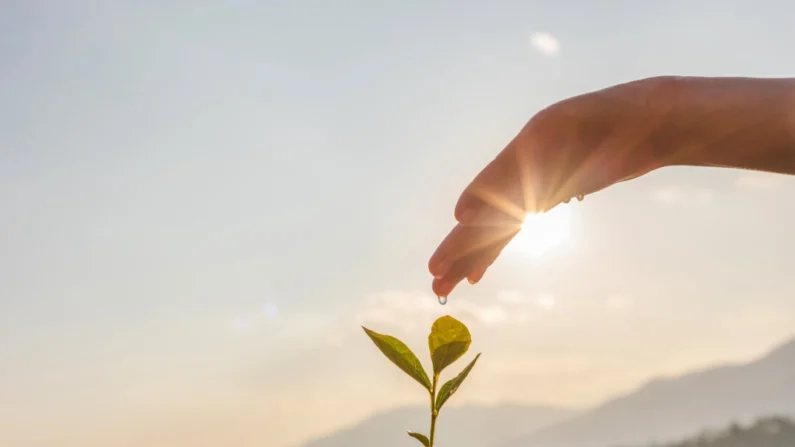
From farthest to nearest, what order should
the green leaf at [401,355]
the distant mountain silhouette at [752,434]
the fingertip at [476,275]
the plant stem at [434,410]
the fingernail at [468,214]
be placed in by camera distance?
the distant mountain silhouette at [752,434] < the fingertip at [476,275] < the fingernail at [468,214] < the green leaf at [401,355] < the plant stem at [434,410]

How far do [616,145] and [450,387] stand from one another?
2.41ft

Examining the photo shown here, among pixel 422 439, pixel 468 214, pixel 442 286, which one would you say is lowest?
pixel 422 439

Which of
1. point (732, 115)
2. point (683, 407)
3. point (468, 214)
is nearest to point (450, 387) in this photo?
point (468, 214)

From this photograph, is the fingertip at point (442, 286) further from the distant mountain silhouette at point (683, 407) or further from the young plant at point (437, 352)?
the distant mountain silhouette at point (683, 407)

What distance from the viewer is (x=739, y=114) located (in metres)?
1.36

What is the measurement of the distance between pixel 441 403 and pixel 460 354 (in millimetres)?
76

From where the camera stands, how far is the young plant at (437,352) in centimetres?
95

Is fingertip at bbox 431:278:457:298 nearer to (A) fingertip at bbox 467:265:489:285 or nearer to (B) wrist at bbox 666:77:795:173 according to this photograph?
(A) fingertip at bbox 467:265:489:285

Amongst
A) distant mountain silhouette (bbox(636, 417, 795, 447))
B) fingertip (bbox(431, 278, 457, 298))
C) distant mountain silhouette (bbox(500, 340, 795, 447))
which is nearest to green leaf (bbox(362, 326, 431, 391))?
fingertip (bbox(431, 278, 457, 298))

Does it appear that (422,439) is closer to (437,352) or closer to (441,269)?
(437,352)

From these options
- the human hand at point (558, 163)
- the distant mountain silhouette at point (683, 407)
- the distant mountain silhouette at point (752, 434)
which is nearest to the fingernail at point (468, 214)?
the human hand at point (558, 163)

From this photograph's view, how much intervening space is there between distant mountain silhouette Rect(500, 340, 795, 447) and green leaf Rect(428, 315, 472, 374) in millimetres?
186100

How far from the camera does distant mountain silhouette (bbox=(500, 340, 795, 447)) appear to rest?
583 ft

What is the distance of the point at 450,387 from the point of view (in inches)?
37.7
